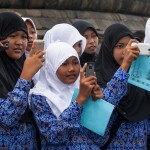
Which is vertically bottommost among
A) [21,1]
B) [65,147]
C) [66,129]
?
[21,1]

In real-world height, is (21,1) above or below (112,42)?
below

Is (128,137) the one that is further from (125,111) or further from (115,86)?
(115,86)

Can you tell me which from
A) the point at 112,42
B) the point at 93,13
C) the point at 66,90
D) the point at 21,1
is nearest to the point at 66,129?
the point at 66,90

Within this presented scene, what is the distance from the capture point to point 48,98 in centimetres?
236

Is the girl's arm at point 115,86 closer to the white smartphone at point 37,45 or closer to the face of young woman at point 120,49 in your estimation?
the face of young woman at point 120,49

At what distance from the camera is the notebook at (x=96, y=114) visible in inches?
92.4

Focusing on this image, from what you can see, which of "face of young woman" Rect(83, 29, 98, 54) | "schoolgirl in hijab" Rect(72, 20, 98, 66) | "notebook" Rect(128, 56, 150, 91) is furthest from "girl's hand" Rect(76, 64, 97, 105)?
"face of young woman" Rect(83, 29, 98, 54)

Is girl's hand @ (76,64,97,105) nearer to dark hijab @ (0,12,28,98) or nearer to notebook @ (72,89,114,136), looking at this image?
notebook @ (72,89,114,136)

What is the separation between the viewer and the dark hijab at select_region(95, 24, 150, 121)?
265 cm

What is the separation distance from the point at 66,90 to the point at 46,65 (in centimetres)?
20

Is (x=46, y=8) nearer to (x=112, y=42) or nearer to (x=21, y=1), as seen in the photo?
(x=21, y=1)

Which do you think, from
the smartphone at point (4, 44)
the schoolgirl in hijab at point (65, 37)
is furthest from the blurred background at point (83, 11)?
the smartphone at point (4, 44)

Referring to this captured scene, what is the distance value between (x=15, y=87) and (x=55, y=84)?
0.91 ft

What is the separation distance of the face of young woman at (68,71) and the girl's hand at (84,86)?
18cm
